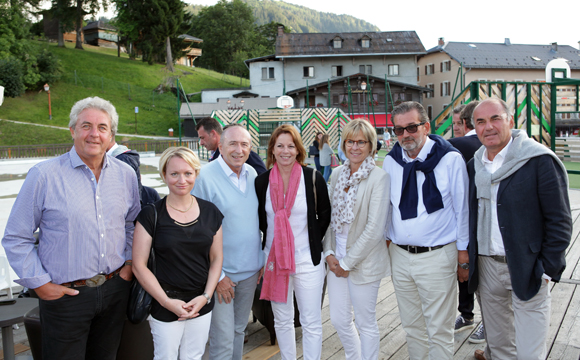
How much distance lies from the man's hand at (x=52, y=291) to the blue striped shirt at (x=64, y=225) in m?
0.03

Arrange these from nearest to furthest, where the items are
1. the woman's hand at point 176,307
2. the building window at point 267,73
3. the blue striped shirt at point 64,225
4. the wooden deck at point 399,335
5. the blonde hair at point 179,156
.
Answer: the blue striped shirt at point 64,225
the woman's hand at point 176,307
the blonde hair at point 179,156
the wooden deck at point 399,335
the building window at point 267,73

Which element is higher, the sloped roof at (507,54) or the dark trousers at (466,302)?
the sloped roof at (507,54)

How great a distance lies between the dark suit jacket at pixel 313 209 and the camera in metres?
2.79

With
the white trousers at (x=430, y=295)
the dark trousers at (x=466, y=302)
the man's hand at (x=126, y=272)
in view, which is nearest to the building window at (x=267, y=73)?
the dark trousers at (x=466, y=302)

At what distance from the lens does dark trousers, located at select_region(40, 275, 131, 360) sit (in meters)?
2.24

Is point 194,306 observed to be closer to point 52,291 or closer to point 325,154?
point 52,291

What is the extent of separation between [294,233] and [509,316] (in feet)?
4.78

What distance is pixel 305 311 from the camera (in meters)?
2.84

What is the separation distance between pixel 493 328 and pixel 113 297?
2.35m

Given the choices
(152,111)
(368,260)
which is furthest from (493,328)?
(152,111)

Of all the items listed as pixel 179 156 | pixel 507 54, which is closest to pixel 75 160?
pixel 179 156

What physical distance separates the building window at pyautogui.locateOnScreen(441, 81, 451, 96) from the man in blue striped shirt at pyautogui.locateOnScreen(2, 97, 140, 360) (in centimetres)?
4299

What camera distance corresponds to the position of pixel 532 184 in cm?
241

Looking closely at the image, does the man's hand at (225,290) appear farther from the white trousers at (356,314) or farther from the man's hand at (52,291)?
the man's hand at (52,291)
